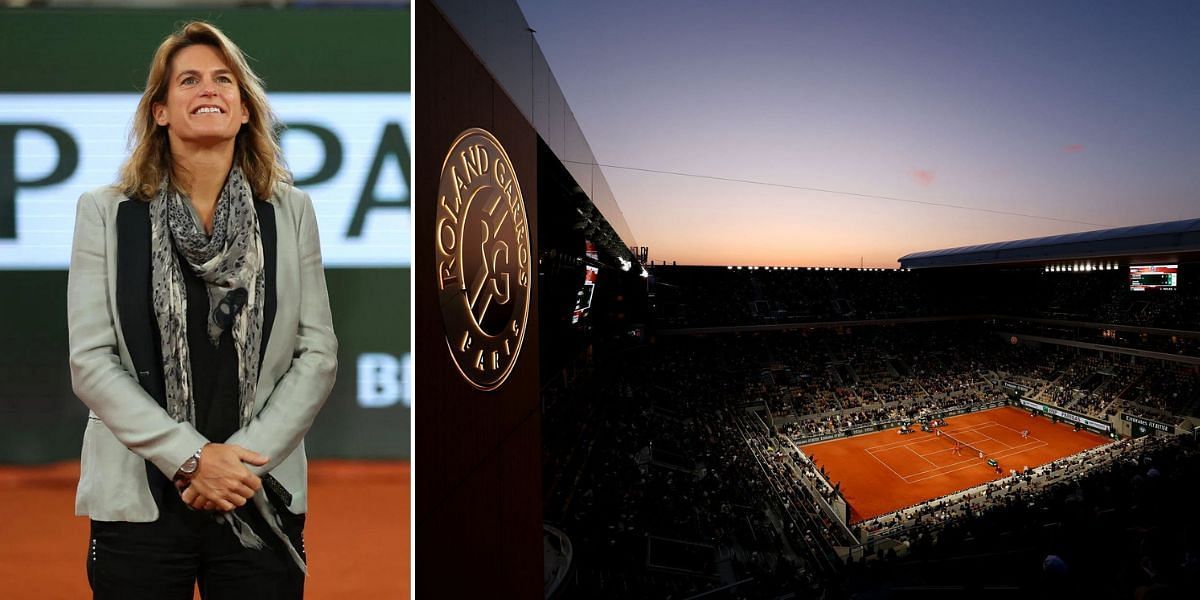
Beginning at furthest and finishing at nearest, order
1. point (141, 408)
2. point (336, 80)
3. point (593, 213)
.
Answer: point (593, 213), point (336, 80), point (141, 408)

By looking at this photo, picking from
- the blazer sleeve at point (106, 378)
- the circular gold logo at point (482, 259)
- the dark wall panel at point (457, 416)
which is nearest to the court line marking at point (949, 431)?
the dark wall panel at point (457, 416)

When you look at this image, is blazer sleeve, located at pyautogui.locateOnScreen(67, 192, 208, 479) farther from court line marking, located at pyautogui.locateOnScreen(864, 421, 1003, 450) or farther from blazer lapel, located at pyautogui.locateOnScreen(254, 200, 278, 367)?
court line marking, located at pyautogui.locateOnScreen(864, 421, 1003, 450)

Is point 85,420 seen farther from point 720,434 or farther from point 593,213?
point 720,434

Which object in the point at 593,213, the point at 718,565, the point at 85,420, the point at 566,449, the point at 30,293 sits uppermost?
the point at 593,213

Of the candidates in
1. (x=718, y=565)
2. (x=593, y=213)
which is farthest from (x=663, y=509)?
(x=593, y=213)

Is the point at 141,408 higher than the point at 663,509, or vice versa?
the point at 141,408

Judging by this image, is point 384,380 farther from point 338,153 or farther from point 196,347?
point 338,153

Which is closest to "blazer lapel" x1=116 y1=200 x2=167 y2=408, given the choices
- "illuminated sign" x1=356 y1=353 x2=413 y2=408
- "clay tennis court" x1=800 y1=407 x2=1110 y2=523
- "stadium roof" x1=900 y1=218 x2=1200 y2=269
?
"illuminated sign" x1=356 y1=353 x2=413 y2=408

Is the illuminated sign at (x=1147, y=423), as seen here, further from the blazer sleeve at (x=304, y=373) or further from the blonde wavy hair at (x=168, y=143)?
the blonde wavy hair at (x=168, y=143)
